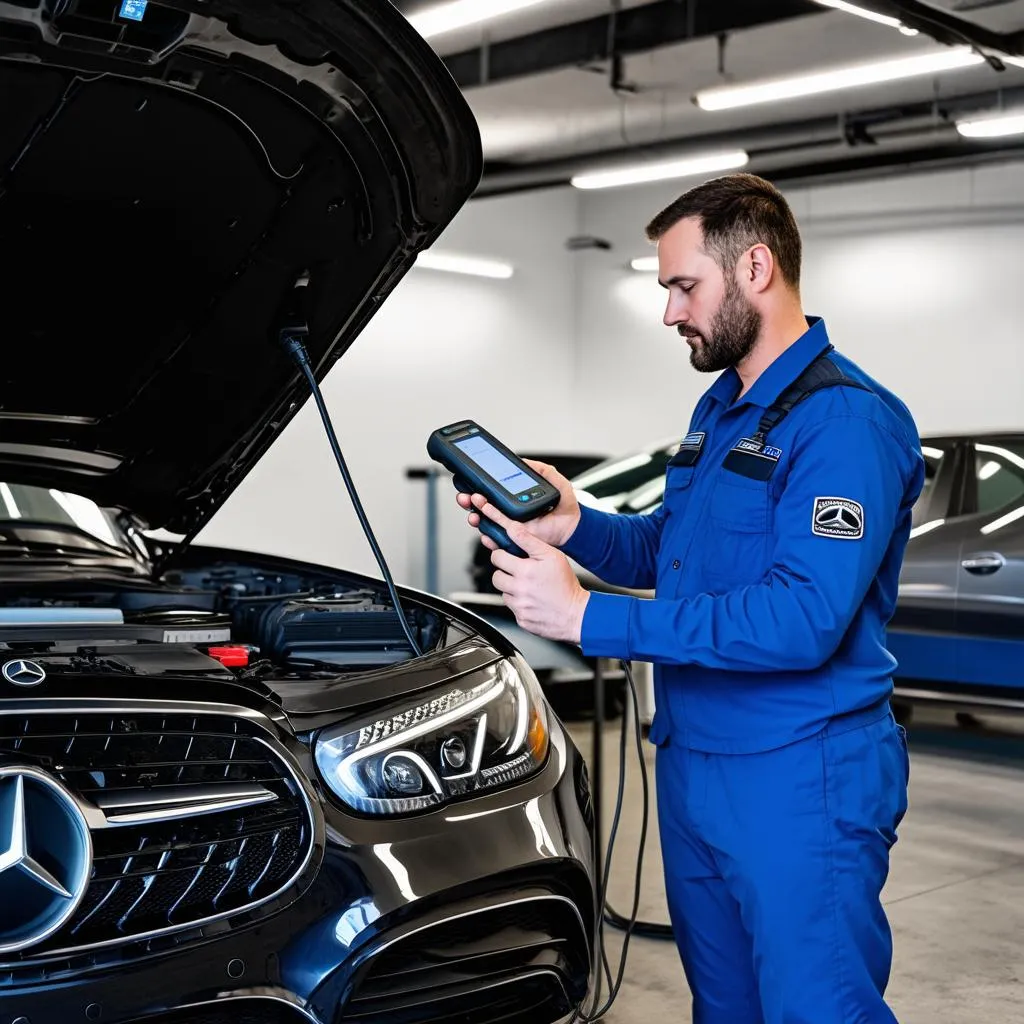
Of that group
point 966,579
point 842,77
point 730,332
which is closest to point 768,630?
point 730,332

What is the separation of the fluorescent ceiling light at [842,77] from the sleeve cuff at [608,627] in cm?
580

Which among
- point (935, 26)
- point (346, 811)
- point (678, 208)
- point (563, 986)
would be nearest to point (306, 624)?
point (346, 811)

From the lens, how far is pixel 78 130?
6.12ft

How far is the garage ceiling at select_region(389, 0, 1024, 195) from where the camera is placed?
779 cm

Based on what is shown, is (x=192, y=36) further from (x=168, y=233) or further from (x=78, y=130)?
(x=168, y=233)

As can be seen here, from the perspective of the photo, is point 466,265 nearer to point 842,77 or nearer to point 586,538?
point 842,77

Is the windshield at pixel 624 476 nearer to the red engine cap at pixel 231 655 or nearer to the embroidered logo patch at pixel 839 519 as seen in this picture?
the red engine cap at pixel 231 655

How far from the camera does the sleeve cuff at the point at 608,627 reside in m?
1.74

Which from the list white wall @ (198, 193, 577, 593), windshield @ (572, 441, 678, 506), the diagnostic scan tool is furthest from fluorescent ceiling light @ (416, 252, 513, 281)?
the diagnostic scan tool

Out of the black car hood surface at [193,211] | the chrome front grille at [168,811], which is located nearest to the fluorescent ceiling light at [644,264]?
the black car hood surface at [193,211]

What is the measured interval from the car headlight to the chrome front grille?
0.08 meters

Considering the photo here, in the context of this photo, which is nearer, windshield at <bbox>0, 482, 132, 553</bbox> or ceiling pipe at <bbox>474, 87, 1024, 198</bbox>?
windshield at <bbox>0, 482, 132, 553</bbox>

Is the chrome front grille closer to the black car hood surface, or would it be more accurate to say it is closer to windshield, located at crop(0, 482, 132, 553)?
the black car hood surface

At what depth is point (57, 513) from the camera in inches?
106
